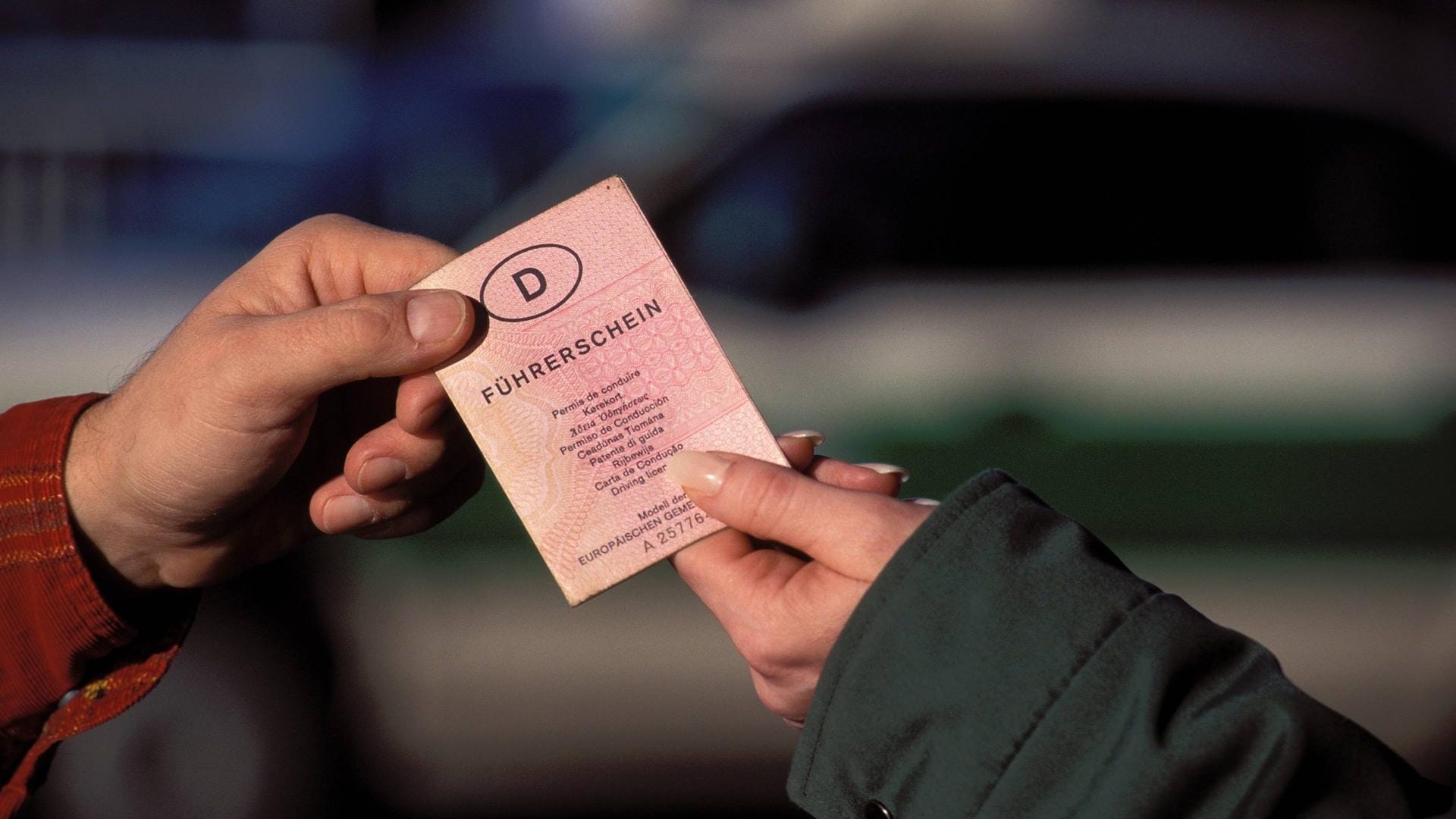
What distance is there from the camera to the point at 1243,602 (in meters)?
2.58

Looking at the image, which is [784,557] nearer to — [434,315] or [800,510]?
[800,510]

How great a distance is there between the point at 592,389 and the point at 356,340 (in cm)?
28

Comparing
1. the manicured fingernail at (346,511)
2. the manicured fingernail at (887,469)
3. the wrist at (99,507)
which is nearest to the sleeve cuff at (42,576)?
the wrist at (99,507)

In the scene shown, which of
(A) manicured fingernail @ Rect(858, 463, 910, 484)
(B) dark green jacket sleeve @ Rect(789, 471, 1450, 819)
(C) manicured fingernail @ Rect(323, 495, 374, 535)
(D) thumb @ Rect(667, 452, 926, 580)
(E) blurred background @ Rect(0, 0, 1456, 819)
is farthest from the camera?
(E) blurred background @ Rect(0, 0, 1456, 819)

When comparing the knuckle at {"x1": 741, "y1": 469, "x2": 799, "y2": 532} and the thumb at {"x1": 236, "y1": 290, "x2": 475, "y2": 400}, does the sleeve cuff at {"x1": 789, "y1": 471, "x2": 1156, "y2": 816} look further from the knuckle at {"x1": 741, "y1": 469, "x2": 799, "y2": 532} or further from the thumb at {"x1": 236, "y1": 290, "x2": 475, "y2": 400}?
the thumb at {"x1": 236, "y1": 290, "x2": 475, "y2": 400}

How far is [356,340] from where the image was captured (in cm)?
112

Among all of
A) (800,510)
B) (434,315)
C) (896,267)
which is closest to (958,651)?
(800,510)

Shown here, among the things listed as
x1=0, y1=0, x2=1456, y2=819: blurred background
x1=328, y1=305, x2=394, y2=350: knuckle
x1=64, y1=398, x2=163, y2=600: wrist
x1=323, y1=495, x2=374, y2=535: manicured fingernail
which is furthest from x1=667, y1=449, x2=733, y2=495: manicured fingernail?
x1=0, y1=0, x2=1456, y2=819: blurred background

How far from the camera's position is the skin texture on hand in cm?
97

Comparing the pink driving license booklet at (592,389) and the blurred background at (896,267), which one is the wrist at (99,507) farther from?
the blurred background at (896,267)

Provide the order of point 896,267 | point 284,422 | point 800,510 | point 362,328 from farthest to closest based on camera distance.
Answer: point 896,267, point 284,422, point 362,328, point 800,510

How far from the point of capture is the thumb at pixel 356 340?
112cm

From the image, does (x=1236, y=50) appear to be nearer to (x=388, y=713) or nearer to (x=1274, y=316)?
(x=1274, y=316)

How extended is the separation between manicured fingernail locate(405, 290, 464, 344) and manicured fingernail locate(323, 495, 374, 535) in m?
0.37
